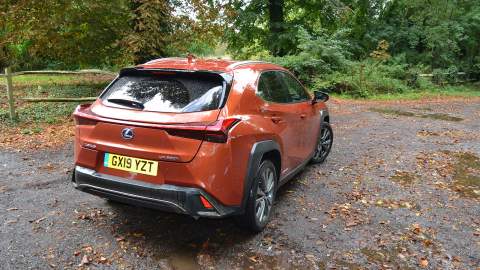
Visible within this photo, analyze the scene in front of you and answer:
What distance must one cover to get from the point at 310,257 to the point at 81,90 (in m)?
12.8

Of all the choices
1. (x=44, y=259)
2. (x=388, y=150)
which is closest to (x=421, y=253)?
(x=44, y=259)

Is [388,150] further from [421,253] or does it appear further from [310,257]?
[310,257]

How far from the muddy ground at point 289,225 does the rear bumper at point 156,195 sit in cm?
50

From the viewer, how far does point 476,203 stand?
5.33 meters

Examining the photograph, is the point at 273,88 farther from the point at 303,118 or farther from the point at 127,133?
the point at 127,133

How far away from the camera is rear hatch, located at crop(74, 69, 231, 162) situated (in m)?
3.50

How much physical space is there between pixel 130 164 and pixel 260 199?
1385 millimetres

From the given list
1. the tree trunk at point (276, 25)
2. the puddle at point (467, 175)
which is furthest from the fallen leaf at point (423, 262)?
the tree trunk at point (276, 25)

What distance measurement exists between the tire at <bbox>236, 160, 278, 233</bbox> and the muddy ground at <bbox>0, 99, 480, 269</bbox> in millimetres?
148

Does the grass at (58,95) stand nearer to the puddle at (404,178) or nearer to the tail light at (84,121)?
the tail light at (84,121)

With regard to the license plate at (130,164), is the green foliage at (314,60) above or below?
above

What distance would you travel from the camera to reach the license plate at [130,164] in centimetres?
358

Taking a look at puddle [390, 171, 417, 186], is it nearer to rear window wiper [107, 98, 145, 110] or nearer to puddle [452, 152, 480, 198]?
puddle [452, 152, 480, 198]

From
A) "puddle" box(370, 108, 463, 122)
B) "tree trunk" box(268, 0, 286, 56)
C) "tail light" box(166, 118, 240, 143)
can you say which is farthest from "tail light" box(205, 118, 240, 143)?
"tree trunk" box(268, 0, 286, 56)
